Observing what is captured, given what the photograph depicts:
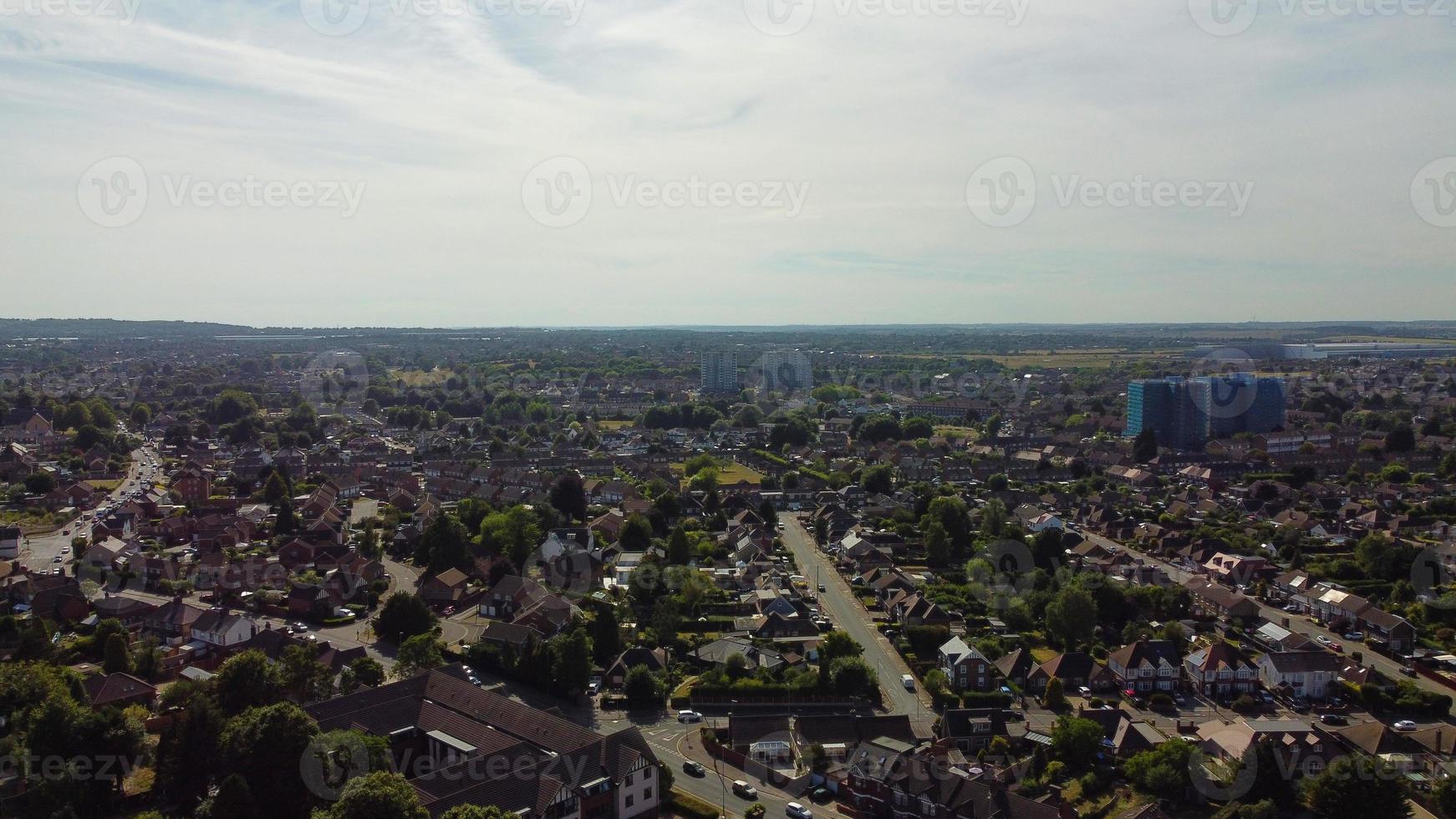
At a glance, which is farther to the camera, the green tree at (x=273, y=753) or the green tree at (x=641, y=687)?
the green tree at (x=641, y=687)

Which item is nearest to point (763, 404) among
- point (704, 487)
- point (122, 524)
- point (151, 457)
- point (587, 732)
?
point (704, 487)

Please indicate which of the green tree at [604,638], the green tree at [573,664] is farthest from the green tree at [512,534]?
the green tree at [573,664]

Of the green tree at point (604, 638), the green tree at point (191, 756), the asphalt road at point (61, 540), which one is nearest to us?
the green tree at point (191, 756)

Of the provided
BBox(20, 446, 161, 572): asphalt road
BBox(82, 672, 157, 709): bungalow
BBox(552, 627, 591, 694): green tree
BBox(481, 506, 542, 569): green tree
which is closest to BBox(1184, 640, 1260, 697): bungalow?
BBox(552, 627, 591, 694): green tree

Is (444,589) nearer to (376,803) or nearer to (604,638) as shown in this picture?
(604,638)

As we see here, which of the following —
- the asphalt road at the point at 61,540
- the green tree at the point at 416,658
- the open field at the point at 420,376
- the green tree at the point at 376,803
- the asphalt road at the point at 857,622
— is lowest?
the asphalt road at the point at 857,622

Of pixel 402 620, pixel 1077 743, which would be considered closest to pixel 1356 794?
pixel 1077 743

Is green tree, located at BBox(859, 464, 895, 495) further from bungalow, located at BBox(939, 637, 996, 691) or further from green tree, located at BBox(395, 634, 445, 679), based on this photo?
green tree, located at BBox(395, 634, 445, 679)

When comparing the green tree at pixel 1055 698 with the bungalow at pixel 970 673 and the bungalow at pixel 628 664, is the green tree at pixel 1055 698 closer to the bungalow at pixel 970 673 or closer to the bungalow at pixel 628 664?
the bungalow at pixel 970 673
